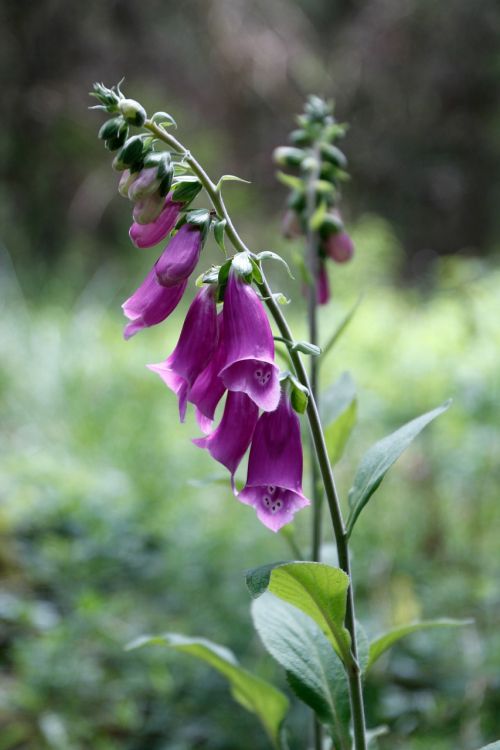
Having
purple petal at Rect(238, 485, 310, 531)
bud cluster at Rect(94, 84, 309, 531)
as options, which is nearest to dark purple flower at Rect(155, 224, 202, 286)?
bud cluster at Rect(94, 84, 309, 531)

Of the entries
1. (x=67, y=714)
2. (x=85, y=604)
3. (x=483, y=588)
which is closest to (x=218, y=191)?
(x=85, y=604)

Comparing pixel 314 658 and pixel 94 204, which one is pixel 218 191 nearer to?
pixel 314 658

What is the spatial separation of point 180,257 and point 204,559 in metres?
1.23

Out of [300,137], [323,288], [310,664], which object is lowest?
[310,664]

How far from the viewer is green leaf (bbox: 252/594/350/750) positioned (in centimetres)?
90

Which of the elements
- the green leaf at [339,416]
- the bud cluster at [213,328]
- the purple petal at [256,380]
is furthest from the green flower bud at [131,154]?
the green leaf at [339,416]

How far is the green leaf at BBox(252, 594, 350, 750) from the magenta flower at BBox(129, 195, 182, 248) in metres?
0.47

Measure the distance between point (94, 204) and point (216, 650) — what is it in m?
6.97

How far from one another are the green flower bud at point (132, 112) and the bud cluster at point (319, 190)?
0.61 meters

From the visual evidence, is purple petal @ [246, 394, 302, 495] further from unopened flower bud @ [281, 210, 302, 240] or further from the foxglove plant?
unopened flower bud @ [281, 210, 302, 240]

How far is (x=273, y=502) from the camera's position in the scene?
0.85 metres

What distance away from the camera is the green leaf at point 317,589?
2.48ft

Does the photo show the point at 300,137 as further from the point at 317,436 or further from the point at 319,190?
the point at 317,436

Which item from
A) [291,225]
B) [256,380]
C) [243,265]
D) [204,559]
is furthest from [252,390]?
[204,559]
